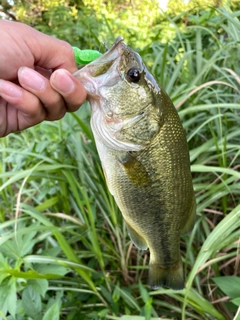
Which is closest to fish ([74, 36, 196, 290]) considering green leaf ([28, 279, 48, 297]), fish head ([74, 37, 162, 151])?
fish head ([74, 37, 162, 151])

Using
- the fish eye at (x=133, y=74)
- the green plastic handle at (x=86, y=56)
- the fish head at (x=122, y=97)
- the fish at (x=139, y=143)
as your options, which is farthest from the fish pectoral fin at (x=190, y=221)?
the green plastic handle at (x=86, y=56)

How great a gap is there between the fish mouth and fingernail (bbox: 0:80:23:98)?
6.4 inches

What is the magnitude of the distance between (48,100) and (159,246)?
62cm

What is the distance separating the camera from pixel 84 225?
159cm

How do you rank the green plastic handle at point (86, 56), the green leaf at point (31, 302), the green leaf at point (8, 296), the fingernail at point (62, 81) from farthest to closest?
the green leaf at point (31, 302) → the green leaf at point (8, 296) → the green plastic handle at point (86, 56) → the fingernail at point (62, 81)

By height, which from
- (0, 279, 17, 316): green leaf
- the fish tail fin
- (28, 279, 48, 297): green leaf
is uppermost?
the fish tail fin

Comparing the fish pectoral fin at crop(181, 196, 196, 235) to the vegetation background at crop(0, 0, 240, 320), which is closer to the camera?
the fish pectoral fin at crop(181, 196, 196, 235)

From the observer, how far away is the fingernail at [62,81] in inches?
33.6

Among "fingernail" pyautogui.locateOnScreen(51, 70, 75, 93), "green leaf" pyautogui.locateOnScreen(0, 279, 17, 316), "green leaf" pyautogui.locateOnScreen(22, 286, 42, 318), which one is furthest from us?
"green leaf" pyautogui.locateOnScreen(22, 286, 42, 318)

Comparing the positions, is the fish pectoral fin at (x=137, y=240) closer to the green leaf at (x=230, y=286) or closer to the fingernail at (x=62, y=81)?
the green leaf at (x=230, y=286)

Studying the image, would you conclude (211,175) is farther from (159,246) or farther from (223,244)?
(159,246)

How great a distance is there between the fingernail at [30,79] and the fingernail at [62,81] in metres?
0.03

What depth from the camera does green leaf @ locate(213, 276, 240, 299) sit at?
1143 mm

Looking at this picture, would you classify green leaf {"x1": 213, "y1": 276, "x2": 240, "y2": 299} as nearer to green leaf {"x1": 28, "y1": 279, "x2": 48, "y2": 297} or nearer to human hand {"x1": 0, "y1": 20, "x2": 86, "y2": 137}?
green leaf {"x1": 28, "y1": 279, "x2": 48, "y2": 297}
